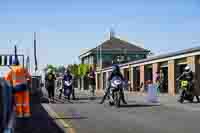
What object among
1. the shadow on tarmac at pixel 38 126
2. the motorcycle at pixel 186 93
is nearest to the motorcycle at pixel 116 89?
the motorcycle at pixel 186 93

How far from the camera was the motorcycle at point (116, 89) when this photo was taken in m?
19.2

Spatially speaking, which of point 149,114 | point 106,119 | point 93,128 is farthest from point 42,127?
point 149,114

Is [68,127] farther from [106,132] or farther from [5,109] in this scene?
[5,109]

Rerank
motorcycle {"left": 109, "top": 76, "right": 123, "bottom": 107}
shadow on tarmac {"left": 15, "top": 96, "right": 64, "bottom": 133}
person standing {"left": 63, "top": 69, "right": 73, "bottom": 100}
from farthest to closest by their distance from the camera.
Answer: person standing {"left": 63, "top": 69, "right": 73, "bottom": 100}
motorcycle {"left": 109, "top": 76, "right": 123, "bottom": 107}
shadow on tarmac {"left": 15, "top": 96, "right": 64, "bottom": 133}

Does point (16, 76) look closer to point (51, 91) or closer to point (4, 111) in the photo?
point (4, 111)

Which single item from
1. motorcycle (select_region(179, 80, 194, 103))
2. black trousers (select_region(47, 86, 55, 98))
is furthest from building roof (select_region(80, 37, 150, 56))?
motorcycle (select_region(179, 80, 194, 103))

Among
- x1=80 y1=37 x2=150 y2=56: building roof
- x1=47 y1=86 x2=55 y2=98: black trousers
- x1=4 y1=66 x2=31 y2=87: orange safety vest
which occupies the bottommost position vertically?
x1=47 y1=86 x2=55 y2=98: black trousers

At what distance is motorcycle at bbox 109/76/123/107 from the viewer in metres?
19.2

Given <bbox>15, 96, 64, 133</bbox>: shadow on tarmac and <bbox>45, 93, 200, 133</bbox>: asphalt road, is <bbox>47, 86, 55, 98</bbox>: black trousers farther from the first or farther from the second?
<bbox>15, 96, 64, 133</bbox>: shadow on tarmac

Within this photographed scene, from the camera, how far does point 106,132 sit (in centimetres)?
1089

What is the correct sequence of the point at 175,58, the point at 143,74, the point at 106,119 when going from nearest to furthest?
the point at 106,119 → the point at 175,58 → the point at 143,74

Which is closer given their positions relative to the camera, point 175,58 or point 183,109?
point 183,109

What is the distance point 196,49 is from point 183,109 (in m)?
15.4

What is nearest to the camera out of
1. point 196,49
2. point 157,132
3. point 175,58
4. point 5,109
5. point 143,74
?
point 5,109
